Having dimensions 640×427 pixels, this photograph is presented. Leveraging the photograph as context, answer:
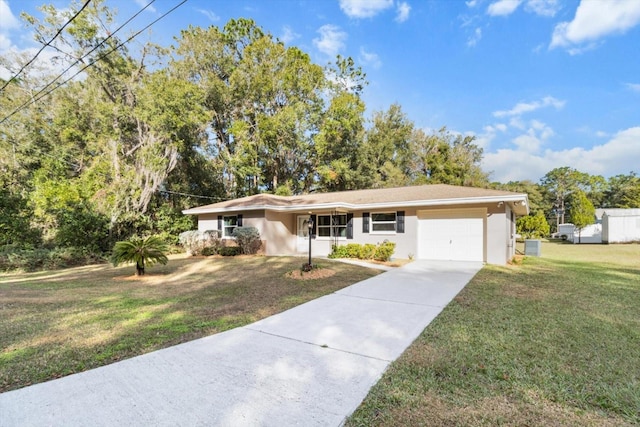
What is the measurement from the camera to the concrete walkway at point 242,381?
2283 mm

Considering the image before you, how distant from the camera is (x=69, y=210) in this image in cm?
1445

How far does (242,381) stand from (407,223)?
10637 mm

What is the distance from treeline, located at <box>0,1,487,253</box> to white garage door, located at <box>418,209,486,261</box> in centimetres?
1241

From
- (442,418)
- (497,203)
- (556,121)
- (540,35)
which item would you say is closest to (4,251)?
(442,418)

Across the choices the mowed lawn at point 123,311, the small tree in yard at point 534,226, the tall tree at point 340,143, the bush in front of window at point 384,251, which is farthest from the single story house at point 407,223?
the small tree in yard at point 534,226

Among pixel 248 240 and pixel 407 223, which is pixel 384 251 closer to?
pixel 407 223

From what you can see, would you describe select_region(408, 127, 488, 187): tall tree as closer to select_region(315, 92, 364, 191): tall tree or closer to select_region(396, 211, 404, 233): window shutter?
select_region(315, 92, 364, 191): tall tree

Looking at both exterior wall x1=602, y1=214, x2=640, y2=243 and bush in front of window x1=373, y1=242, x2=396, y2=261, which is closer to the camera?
bush in front of window x1=373, y1=242, x2=396, y2=261

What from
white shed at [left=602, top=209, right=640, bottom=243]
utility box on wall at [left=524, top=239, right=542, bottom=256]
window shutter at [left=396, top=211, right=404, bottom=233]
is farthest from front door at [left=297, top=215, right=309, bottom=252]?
white shed at [left=602, top=209, right=640, bottom=243]

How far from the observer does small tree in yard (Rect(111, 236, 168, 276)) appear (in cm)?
834

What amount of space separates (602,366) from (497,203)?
8739 millimetres

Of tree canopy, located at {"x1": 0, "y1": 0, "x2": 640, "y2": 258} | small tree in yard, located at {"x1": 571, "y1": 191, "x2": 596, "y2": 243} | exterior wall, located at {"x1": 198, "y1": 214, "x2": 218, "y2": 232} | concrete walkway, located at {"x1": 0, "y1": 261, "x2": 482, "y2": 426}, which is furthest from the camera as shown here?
small tree in yard, located at {"x1": 571, "y1": 191, "x2": 596, "y2": 243}

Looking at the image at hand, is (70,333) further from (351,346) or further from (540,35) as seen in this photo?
(540,35)

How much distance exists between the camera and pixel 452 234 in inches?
472
